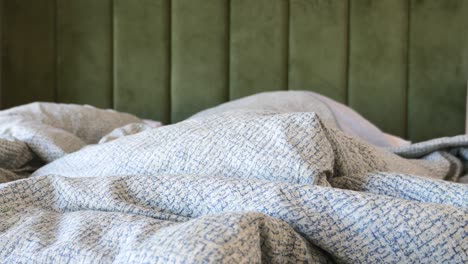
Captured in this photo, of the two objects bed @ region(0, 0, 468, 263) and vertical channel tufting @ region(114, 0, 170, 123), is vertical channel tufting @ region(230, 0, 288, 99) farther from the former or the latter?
vertical channel tufting @ region(114, 0, 170, 123)

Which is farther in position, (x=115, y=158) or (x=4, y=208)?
(x=115, y=158)

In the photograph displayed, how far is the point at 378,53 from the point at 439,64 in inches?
6.8

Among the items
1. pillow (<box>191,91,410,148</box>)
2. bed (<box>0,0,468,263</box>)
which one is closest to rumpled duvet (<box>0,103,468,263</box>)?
bed (<box>0,0,468,263</box>)

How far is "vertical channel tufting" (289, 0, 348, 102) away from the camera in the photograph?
1648 millimetres

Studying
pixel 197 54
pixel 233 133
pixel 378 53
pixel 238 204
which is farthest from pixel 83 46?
pixel 238 204

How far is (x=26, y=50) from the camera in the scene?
5.34 ft

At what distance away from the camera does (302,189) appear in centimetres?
41

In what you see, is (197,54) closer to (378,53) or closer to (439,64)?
(378,53)

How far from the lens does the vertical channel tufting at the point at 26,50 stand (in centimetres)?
163

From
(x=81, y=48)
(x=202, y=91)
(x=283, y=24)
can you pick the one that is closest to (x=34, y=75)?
(x=81, y=48)

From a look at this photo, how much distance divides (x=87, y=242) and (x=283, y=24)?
1.34 m

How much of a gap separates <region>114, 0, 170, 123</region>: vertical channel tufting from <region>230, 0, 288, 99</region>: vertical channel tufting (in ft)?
0.62

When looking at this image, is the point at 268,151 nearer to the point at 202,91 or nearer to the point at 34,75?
the point at 202,91

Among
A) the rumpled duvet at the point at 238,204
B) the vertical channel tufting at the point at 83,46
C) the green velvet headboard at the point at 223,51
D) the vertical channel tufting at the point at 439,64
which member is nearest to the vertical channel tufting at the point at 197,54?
the green velvet headboard at the point at 223,51
